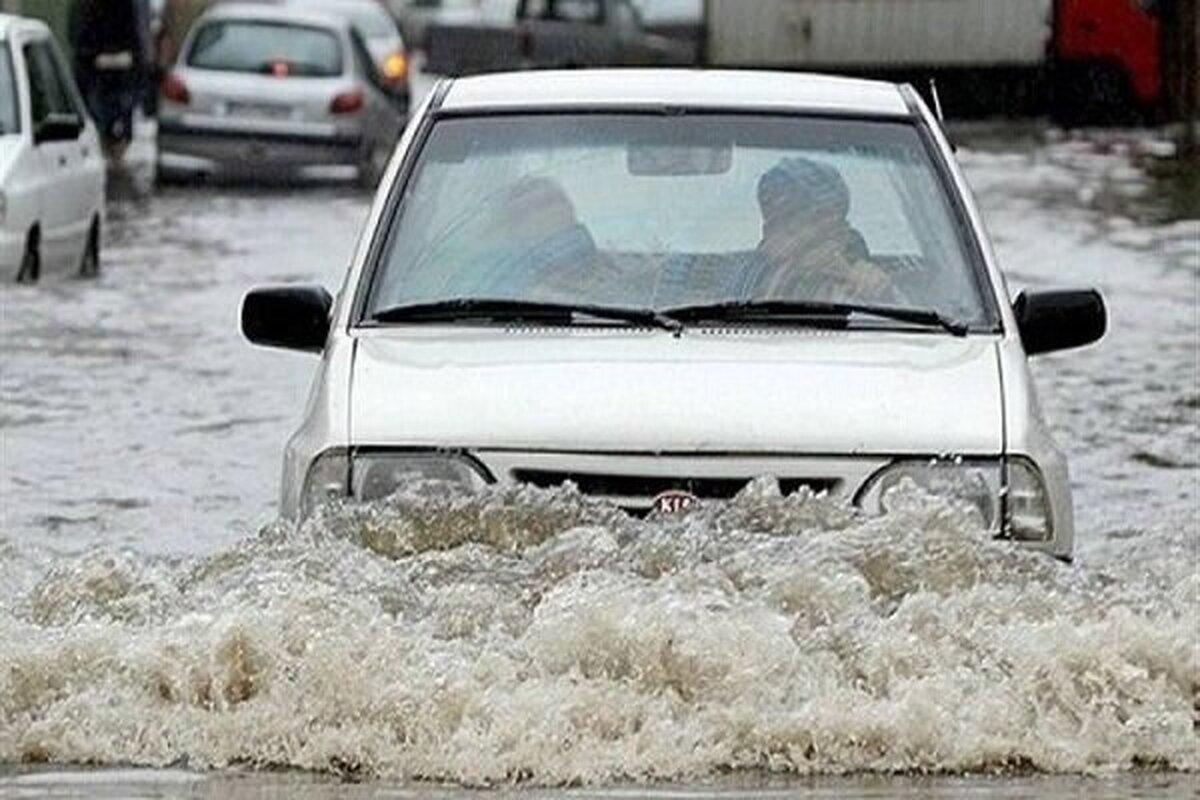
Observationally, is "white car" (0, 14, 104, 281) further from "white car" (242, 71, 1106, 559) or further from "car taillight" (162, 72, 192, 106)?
"white car" (242, 71, 1106, 559)

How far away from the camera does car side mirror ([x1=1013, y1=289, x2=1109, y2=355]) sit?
9547 mm

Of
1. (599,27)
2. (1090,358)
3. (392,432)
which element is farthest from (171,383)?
(599,27)

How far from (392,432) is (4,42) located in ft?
44.9

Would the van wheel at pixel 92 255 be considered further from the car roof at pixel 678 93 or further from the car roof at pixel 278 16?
the car roof at pixel 678 93

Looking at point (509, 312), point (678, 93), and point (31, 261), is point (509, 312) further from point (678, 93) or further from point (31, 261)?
point (31, 261)

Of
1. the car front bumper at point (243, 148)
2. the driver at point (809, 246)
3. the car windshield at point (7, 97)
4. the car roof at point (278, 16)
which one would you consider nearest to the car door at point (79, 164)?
the car windshield at point (7, 97)

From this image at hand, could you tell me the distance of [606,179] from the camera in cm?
986

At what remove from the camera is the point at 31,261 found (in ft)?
69.2

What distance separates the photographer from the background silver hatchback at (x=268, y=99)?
3303 cm

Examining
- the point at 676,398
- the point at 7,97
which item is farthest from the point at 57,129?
the point at 676,398

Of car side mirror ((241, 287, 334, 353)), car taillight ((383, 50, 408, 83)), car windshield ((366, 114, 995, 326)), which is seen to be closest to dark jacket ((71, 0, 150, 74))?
car taillight ((383, 50, 408, 83))

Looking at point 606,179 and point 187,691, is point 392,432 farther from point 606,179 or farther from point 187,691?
point 606,179

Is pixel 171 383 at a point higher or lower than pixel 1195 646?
lower

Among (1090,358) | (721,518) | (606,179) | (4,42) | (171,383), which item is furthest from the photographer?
(4,42)
